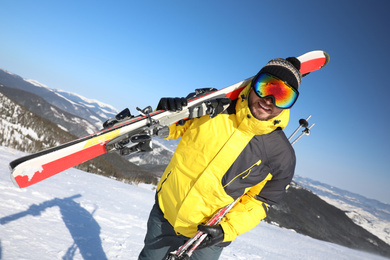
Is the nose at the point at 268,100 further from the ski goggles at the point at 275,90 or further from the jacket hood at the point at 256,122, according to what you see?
the jacket hood at the point at 256,122

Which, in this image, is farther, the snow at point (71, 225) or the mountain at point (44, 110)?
the mountain at point (44, 110)

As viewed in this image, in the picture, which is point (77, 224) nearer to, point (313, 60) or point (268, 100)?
point (268, 100)

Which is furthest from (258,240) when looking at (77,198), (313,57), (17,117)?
(17,117)

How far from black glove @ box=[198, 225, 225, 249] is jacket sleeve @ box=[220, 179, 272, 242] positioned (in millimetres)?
46

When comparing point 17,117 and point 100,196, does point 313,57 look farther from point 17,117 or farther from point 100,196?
point 17,117

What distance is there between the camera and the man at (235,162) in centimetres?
168

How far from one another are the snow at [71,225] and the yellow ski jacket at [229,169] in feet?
5.77

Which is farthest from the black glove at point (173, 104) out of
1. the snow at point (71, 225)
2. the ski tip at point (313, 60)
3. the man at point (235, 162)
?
the snow at point (71, 225)

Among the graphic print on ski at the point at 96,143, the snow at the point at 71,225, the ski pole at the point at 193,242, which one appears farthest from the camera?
the snow at the point at 71,225

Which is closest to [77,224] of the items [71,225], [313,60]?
[71,225]

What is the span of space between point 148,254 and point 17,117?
17950mm

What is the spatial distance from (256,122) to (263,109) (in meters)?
0.13

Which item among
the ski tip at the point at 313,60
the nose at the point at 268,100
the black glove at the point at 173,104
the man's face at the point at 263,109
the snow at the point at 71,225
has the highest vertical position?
the ski tip at the point at 313,60

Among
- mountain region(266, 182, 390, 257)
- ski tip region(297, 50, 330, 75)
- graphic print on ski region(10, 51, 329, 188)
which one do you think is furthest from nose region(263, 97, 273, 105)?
mountain region(266, 182, 390, 257)
